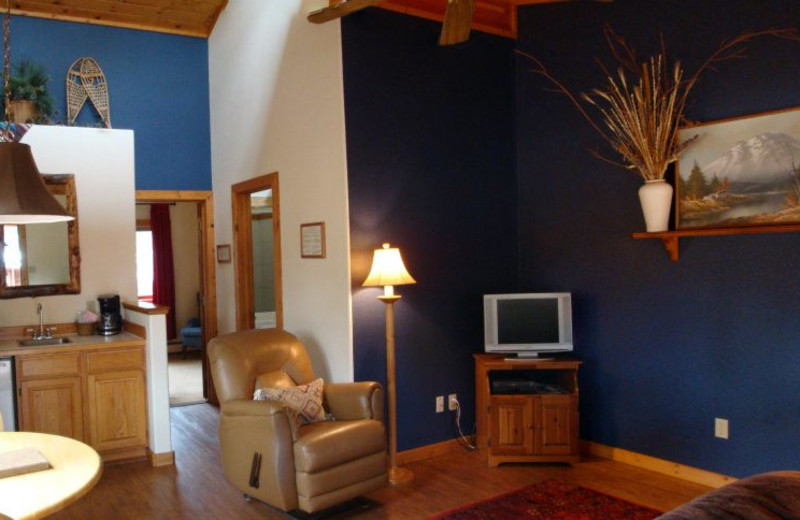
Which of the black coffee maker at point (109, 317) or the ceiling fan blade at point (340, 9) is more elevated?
the ceiling fan blade at point (340, 9)

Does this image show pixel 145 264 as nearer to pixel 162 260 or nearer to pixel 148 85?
pixel 162 260

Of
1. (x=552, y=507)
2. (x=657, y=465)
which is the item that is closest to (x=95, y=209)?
(x=552, y=507)

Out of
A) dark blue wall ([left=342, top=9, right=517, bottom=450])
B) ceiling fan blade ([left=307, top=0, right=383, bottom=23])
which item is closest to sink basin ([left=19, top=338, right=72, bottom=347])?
dark blue wall ([left=342, top=9, right=517, bottom=450])

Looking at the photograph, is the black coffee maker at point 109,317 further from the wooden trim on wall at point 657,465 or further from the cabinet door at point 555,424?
the wooden trim on wall at point 657,465

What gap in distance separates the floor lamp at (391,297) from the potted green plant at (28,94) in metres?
3.08

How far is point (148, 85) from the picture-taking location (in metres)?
6.12

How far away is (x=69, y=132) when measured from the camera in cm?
504

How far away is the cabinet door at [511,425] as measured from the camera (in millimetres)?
4340

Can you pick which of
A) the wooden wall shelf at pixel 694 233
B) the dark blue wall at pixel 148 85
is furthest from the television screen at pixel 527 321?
the dark blue wall at pixel 148 85

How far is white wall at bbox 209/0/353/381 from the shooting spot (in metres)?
4.41

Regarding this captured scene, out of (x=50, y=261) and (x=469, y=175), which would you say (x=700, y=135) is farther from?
(x=50, y=261)

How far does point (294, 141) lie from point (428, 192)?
1.08 meters

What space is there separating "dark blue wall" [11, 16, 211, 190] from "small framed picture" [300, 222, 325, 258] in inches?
79.3

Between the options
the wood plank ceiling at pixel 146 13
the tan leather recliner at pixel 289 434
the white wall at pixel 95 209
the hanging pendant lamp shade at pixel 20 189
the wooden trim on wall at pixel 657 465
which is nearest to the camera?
the hanging pendant lamp shade at pixel 20 189
